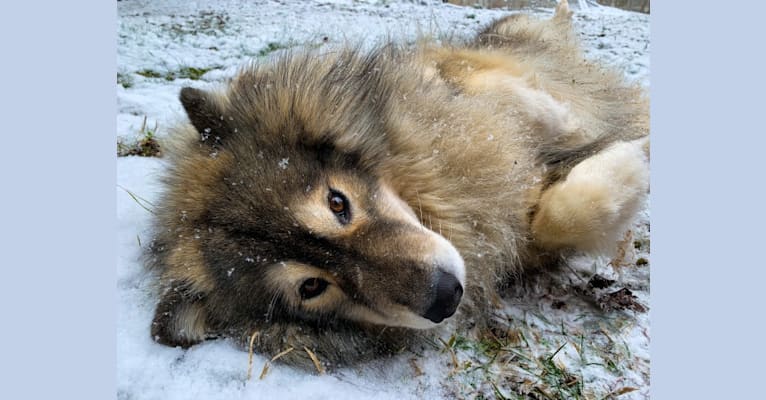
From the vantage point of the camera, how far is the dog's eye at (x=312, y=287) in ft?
7.14

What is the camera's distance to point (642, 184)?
258 centimetres

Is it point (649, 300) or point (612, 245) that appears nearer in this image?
point (649, 300)

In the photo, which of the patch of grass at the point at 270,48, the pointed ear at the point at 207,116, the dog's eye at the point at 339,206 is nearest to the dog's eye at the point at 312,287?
the dog's eye at the point at 339,206

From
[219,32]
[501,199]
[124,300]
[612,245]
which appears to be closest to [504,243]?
[501,199]

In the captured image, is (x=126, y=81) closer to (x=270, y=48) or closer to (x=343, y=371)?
(x=270, y=48)

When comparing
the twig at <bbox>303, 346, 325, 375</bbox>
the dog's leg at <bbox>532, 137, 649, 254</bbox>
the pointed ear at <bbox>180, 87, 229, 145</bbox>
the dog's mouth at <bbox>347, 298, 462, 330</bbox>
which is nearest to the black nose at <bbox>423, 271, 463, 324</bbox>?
the dog's mouth at <bbox>347, 298, 462, 330</bbox>

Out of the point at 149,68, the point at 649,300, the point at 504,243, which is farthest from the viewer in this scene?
the point at 149,68

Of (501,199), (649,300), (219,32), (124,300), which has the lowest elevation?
(124,300)

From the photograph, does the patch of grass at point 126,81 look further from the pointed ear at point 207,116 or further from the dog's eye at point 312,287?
the dog's eye at point 312,287

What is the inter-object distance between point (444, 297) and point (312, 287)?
22.0 inches

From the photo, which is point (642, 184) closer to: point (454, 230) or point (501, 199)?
point (501, 199)

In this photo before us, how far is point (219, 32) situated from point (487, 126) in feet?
5.05

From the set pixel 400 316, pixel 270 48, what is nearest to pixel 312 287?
pixel 400 316

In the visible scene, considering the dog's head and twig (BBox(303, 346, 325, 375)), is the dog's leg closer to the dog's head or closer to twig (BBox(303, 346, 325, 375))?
the dog's head
